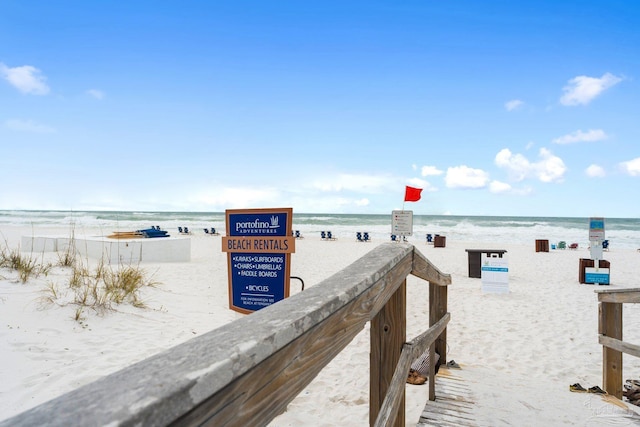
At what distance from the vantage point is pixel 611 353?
3.66 m

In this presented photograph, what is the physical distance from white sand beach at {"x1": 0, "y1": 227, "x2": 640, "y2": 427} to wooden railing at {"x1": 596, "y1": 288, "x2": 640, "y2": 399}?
309 millimetres

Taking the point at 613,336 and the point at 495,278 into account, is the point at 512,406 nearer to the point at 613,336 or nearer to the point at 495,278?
the point at 613,336

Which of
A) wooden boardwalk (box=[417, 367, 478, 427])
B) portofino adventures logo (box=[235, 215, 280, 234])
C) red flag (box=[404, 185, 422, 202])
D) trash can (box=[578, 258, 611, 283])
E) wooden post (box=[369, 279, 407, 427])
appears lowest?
wooden boardwalk (box=[417, 367, 478, 427])

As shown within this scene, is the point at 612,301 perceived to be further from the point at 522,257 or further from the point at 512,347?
the point at 522,257

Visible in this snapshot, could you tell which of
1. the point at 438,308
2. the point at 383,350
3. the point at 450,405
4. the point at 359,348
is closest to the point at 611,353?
the point at 438,308

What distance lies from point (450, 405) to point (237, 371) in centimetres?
276

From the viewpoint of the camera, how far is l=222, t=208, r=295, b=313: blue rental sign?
11.4 feet

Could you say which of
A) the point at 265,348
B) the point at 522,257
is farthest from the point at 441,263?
the point at 265,348

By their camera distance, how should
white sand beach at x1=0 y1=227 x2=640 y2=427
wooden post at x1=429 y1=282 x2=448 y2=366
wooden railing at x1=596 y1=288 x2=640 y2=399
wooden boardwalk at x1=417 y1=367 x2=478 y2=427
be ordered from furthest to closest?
wooden railing at x1=596 y1=288 x2=640 y2=399, wooden post at x1=429 y1=282 x2=448 y2=366, white sand beach at x1=0 y1=227 x2=640 y2=427, wooden boardwalk at x1=417 y1=367 x2=478 y2=427

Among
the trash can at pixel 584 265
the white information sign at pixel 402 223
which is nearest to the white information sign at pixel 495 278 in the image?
the white information sign at pixel 402 223

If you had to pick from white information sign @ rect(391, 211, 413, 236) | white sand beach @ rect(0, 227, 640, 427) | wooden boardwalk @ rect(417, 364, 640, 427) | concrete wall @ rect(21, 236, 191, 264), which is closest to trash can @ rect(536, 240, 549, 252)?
white sand beach @ rect(0, 227, 640, 427)

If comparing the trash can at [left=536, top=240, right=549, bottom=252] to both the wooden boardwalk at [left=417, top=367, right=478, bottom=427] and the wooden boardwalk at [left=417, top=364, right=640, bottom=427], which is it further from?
the wooden boardwalk at [left=417, top=367, right=478, bottom=427]

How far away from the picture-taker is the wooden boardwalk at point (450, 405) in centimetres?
261

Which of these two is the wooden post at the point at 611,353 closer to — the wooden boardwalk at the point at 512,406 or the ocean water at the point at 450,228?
the wooden boardwalk at the point at 512,406
